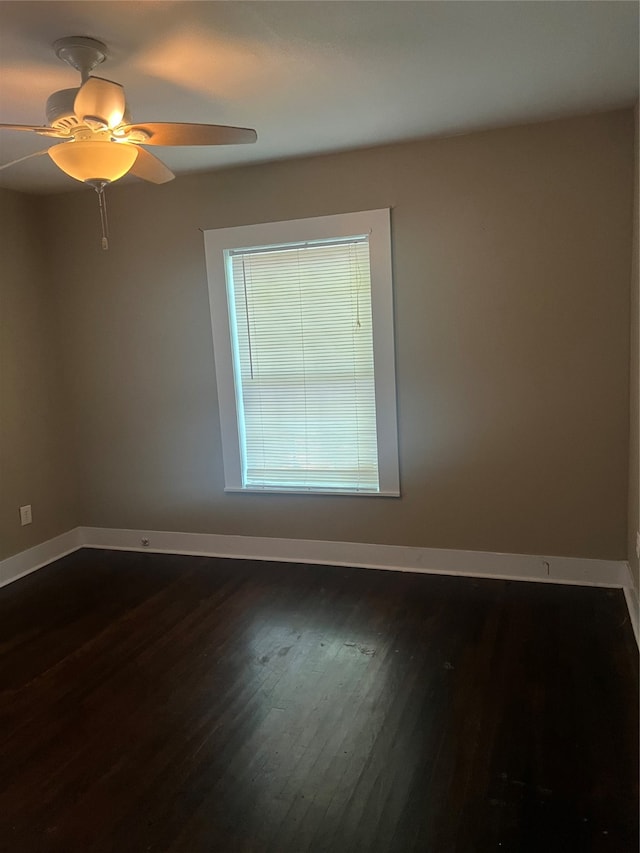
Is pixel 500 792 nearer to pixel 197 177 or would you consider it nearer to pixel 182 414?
pixel 182 414

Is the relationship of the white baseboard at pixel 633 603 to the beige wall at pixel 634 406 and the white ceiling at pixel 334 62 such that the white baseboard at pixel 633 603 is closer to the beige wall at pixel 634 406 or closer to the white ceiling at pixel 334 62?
the beige wall at pixel 634 406

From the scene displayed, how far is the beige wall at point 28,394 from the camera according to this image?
12.4 feet

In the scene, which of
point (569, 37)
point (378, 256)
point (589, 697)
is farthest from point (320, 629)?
point (569, 37)

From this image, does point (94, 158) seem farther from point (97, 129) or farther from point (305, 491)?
point (305, 491)

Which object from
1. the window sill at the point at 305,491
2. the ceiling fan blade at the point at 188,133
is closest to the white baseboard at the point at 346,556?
the window sill at the point at 305,491

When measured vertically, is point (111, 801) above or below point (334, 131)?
below

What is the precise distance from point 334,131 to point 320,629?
243 cm

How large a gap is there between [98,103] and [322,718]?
7.34ft

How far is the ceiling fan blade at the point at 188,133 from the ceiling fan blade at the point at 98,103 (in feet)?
0.28

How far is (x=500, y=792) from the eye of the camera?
190 cm

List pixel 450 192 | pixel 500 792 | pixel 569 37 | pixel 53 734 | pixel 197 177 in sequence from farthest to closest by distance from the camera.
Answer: pixel 197 177 < pixel 450 192 < pixel 53 734 < pixel 569 37 < pixel 500 792

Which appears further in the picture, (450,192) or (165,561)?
(165,561)

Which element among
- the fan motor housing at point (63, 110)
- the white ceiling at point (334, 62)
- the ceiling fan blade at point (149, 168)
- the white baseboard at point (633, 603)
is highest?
the white ceiling at point (334, 62)

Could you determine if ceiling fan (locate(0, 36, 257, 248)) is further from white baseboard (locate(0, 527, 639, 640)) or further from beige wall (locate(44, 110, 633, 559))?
white baseboard (locate(0, 527, 639, 640))
